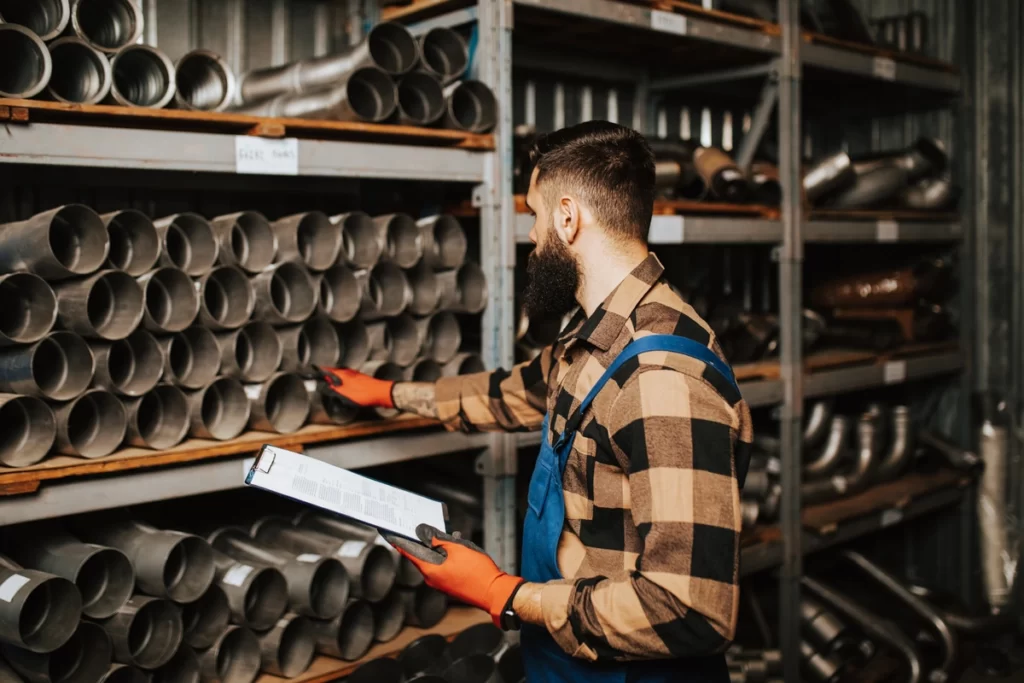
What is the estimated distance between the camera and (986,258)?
430 cm

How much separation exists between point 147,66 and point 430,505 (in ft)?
3.83

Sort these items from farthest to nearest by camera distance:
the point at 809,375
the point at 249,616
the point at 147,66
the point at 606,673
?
the point at 809,375 → the point at 249,616 → the point at 147,66 → the point at 606,673

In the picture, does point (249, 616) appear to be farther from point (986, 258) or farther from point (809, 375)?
point (986, 258)

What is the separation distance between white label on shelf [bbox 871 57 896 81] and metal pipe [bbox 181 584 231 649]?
10.0 feet

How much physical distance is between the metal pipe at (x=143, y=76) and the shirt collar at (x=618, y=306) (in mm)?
1038

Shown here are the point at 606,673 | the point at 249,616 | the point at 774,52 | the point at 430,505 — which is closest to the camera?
the point at 606,673

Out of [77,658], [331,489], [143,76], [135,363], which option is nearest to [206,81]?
[143,76]

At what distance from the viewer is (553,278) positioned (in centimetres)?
181

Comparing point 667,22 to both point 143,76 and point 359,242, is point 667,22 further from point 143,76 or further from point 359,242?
point 143,76

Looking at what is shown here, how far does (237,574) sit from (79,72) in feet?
3.87

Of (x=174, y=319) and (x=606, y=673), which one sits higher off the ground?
(x=174, y=319)

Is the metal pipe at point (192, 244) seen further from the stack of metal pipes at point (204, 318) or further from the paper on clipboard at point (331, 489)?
the paper on clipboard at point (331, 489)

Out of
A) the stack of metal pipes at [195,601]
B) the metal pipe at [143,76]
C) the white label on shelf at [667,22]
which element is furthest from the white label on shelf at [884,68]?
the metal pipe at [143,76]

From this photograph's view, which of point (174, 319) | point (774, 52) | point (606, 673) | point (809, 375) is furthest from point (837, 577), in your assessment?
point (174, 319)
